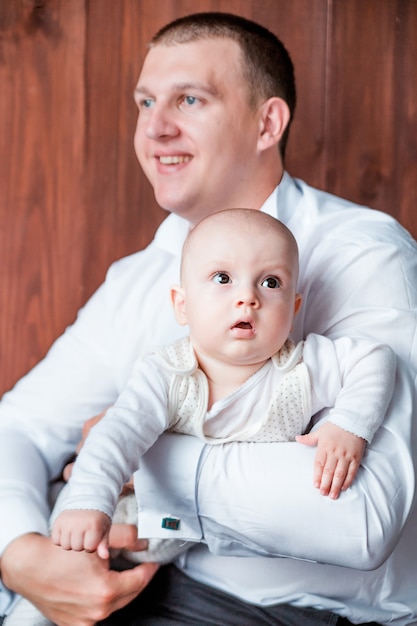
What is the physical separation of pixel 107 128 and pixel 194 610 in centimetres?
117

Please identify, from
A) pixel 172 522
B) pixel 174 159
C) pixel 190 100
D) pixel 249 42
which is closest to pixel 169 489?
pixel 172 522

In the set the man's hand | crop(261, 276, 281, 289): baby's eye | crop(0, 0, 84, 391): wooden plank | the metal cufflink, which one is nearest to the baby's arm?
crop(261, 276, 281, 289): baby's eye

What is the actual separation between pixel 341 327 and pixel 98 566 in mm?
569

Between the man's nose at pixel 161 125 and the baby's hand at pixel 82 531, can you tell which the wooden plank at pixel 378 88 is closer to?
the man's nose at pixel 161 125

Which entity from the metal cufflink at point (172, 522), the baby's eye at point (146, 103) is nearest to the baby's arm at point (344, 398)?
the metal cufflink at point (172, 522)

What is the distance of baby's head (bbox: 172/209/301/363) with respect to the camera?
4.25 ft

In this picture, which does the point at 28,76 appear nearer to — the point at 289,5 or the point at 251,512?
the point at 289,5

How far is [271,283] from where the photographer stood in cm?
133

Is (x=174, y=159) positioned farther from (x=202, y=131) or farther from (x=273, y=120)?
(x=273, y=120)

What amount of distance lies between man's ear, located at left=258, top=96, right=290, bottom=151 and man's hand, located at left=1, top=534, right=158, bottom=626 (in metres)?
0.87

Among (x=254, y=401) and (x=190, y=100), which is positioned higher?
(x=190, y=100)

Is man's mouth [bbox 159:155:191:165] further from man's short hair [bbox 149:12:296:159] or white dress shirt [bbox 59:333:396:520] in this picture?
white dress shirt [bbox 59:333:396:520]

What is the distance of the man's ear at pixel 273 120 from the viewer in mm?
1821

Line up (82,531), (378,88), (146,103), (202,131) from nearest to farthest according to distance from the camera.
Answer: (82,531)
(202,131)
(146,103)
(378,88)
